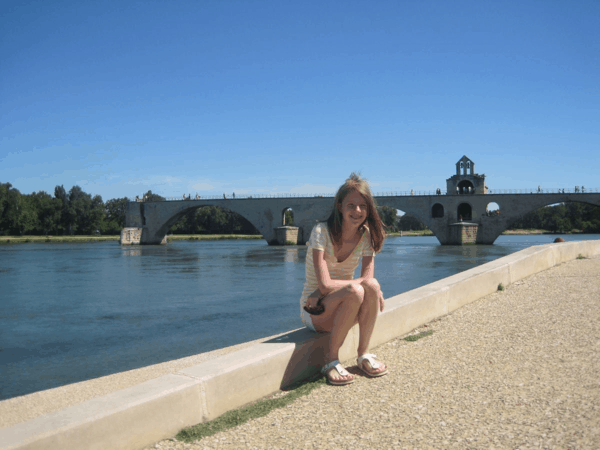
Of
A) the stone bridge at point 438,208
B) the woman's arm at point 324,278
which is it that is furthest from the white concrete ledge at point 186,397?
the stone bridge at point 438,208

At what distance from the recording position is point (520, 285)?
6.87m

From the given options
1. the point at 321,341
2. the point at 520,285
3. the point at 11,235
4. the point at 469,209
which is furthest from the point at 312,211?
the point at 321,341

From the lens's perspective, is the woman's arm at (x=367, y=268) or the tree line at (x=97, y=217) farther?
the tree line at (x=97, y=217)

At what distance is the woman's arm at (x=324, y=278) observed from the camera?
316 centimetres

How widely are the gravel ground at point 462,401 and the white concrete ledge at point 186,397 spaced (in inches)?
5.6

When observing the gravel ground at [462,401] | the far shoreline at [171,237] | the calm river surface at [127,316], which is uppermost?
the gravel ground at [462,401]

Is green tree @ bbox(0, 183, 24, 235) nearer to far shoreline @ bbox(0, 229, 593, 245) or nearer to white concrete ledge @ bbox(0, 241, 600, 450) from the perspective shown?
far shoreline @ bbox(0, 229, 593, 245)

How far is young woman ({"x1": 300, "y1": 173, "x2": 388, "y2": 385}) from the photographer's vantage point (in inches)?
124

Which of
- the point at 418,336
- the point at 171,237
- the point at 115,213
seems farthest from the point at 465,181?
the point at 115,213

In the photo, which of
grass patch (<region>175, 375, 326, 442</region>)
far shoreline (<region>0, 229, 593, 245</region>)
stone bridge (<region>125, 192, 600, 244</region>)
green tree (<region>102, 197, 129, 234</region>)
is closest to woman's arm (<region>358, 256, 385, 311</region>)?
grass patch (<region>175, 375, 326, 442</region>)

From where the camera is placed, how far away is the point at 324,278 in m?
3.16

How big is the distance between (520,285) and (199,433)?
18.5 feet

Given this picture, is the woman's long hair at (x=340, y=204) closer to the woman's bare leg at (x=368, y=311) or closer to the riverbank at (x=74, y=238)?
the woman's bare leg at (x=368, y=311)

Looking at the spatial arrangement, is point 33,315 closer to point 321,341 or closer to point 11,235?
point 321,341
